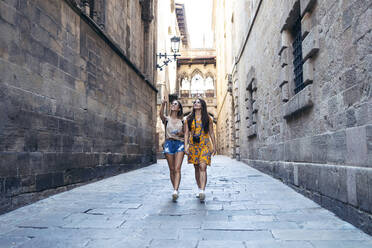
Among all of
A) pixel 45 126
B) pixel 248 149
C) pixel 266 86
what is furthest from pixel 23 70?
pixel 248 149

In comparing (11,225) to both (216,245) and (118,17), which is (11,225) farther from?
(118,17)

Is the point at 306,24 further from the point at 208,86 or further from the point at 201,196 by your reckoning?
the point at 208,86

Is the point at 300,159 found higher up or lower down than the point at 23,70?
lower down

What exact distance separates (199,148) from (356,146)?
2.31 meters

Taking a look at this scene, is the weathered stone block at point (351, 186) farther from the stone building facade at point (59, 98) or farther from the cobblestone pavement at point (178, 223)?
the stone building facade at point (59, 98)

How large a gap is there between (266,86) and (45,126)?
210 inches

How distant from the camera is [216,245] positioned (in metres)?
2.73

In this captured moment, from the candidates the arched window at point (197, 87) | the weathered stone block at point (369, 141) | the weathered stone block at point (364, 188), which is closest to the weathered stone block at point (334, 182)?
the weathered stone block at point (364, 188)

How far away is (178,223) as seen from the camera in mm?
3494

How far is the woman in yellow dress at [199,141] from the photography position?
16.0ft

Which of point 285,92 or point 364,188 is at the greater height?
point 285,92

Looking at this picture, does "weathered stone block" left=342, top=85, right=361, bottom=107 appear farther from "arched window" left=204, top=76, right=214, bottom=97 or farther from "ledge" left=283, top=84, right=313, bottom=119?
"arched window" left=204, top=76, right=214, bottom=97

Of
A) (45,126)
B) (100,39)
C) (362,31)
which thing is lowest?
(45,126)

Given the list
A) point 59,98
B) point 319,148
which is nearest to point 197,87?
point 59,98
